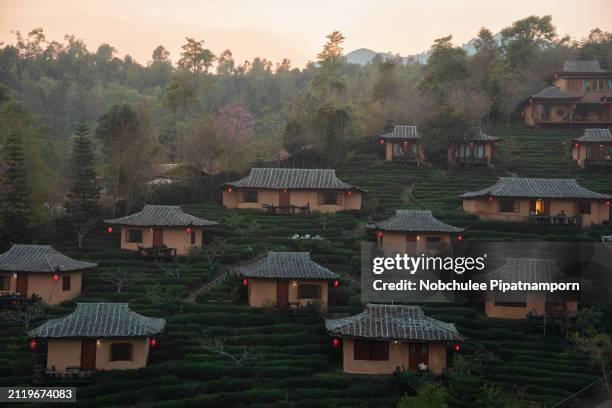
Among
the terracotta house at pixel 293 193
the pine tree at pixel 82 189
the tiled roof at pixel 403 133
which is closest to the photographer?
the pine tree at pixel 82 189

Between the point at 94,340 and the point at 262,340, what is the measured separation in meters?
7.22

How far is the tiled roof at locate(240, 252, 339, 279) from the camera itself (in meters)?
38.7

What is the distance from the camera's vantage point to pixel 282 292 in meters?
39.1

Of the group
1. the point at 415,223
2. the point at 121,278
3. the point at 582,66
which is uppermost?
the point at 582,66

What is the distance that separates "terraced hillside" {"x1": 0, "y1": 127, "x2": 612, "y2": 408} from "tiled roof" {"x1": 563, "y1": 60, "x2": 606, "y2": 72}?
3203 cm

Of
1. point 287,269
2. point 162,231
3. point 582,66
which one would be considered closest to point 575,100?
point 582,66

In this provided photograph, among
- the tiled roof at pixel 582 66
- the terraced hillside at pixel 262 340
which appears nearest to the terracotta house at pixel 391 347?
the terraced hillside at pixel 262 340

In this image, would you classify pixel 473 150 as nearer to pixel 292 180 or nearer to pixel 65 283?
pixel 292 180

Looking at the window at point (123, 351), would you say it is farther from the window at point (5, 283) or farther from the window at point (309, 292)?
the window at point (309, 292)

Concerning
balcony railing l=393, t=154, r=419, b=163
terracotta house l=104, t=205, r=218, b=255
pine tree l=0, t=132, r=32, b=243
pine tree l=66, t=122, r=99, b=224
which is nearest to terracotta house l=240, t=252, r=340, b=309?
terracotta house l=104, t=205, r=218, b=255

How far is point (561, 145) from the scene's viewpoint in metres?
68.9

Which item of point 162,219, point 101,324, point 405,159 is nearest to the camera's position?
point 101,324

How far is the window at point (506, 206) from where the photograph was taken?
52906mm

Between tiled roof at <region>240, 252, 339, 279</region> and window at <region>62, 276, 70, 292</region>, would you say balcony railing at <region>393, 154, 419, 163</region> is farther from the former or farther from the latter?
window at <region>62, 276, 70, 292</region>
